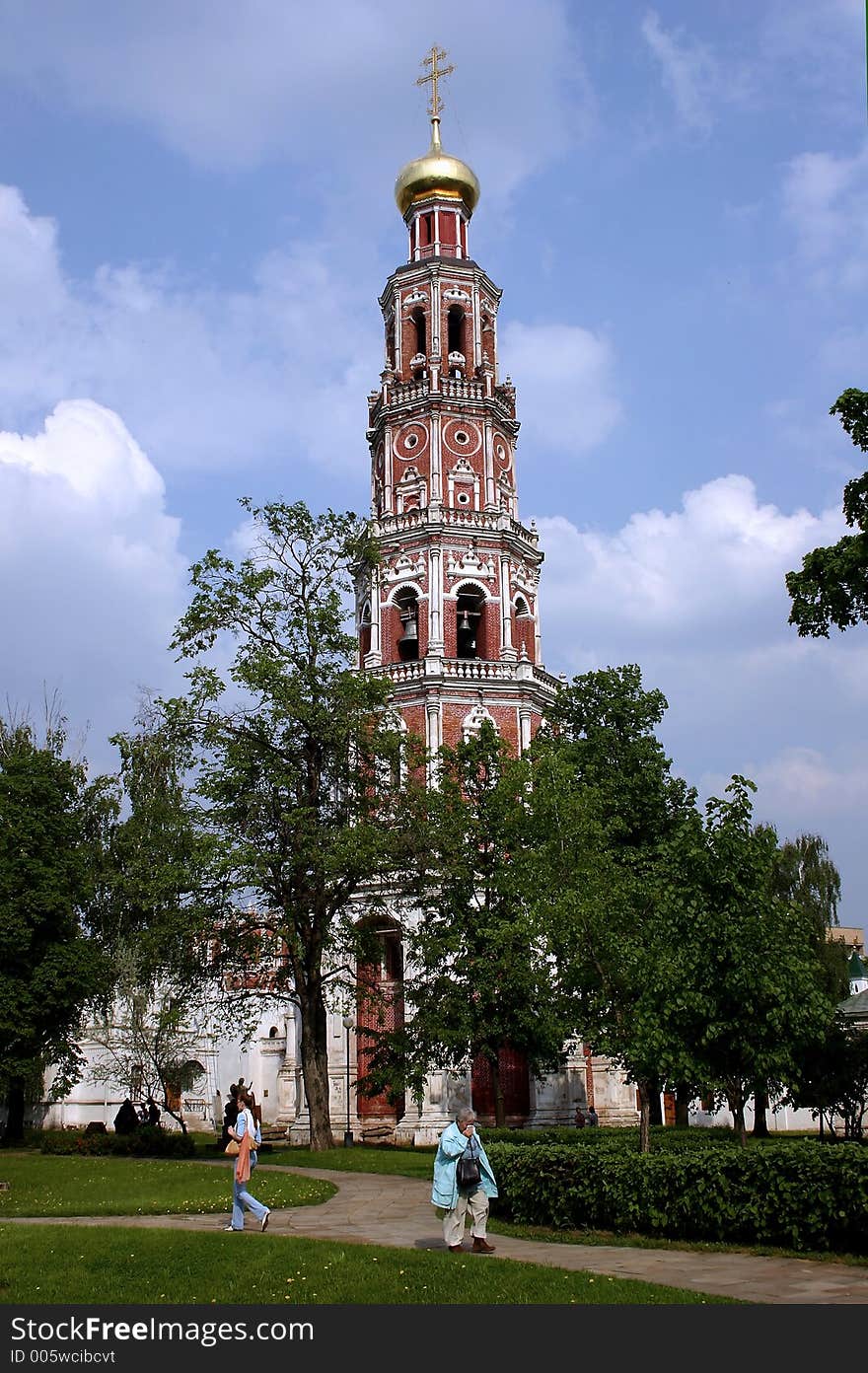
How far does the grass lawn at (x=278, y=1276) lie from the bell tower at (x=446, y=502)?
2449 centimetres

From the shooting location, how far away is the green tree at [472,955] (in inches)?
1112

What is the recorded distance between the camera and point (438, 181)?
45031mm

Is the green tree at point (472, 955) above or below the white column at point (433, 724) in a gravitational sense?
below

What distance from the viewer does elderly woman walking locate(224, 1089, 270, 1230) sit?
1491cm

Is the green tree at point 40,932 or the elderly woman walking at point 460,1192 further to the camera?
the green tree at point 40,932

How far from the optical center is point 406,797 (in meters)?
30.1

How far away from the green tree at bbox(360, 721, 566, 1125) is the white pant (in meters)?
12.8

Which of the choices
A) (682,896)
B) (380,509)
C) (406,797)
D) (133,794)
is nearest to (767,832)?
(682,896)

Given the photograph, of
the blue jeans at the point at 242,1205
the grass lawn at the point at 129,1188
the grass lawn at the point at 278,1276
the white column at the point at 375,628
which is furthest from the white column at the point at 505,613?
the grass lawn at the point at 278,1276

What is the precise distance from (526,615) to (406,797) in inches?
515

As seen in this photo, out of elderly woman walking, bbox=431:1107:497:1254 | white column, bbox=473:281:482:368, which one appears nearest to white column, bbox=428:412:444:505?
white column, bbox=473:281:482:368

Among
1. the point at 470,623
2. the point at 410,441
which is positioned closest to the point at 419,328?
the point at 410,441

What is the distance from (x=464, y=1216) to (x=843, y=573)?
450 inches

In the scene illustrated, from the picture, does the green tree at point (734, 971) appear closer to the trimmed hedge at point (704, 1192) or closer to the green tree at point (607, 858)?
the green tree at point (607, 858)
